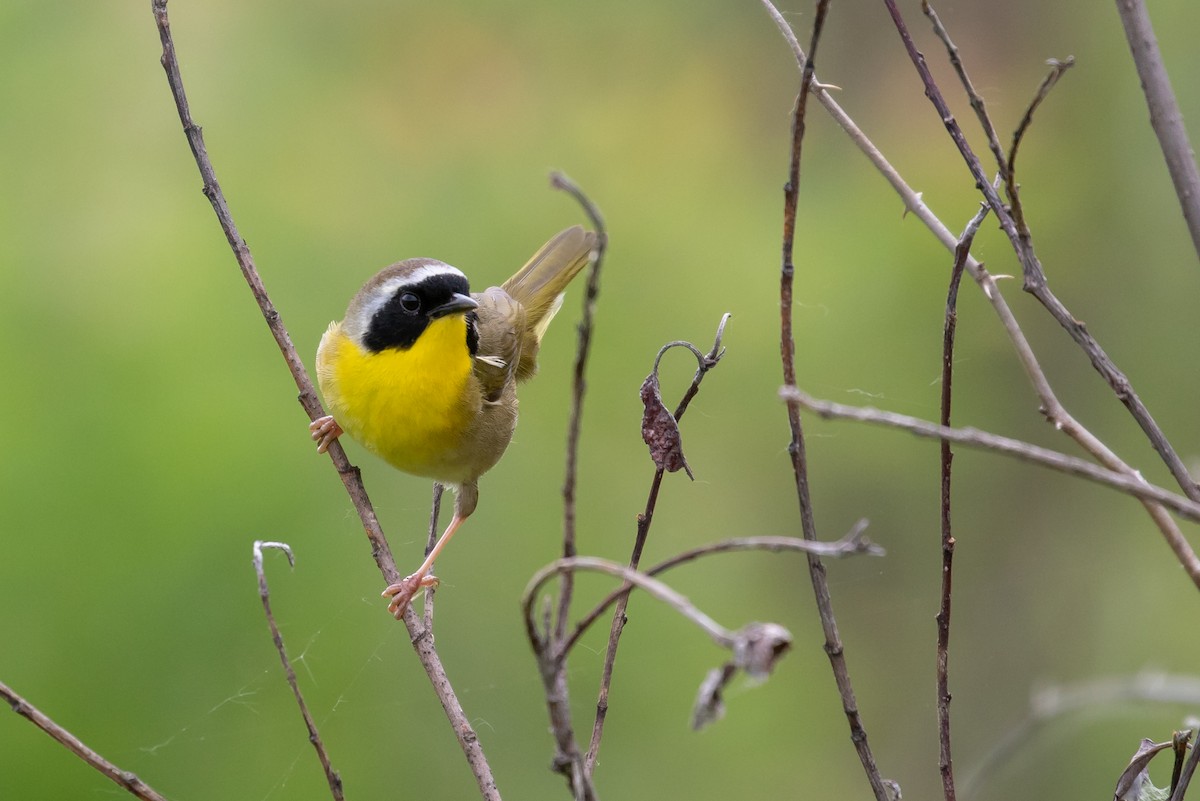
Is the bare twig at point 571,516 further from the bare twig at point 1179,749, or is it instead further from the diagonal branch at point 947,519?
the bare twig at point 1179,749

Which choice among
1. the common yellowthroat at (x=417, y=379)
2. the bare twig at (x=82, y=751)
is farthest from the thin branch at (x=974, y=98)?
the common yellowthroat at (x=417, y=379)

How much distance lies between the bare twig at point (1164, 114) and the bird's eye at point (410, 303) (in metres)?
1.46

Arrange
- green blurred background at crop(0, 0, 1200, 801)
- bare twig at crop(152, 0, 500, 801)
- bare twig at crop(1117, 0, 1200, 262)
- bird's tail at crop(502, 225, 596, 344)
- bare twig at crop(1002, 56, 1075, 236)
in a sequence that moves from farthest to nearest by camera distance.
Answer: green blurred background at crop(0, 0, 1200, 801)
bird's tail at crop(502, 225, 596, 344)
bare twig at crop(152, 0, 500, 801)
bare twig at crop(1002, 56, 1075, 236)
bare twig at crop(1117, 0, 1200, 262)

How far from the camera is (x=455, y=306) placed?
2.08 metres

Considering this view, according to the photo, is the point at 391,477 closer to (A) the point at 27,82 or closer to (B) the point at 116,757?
(B) the point at 116,757

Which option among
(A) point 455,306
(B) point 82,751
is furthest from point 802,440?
(A) point 455,306

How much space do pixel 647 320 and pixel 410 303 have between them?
1.66 metres

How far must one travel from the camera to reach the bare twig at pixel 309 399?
3.73 feet

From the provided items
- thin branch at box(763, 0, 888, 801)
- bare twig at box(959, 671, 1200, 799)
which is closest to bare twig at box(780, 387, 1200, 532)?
bare twig at box(959, 671, 1200, 799)

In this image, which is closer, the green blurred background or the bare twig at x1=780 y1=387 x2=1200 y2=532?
the bare twig at x1=780 y1=387 x2=1200 y2=532

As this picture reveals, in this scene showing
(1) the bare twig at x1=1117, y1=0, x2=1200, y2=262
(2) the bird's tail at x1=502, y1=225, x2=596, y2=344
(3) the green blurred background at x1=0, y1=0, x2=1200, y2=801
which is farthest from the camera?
(3) the green blurred background at x1=0, y1=0, x2=1200, y2=801

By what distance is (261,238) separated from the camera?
11.5 feet

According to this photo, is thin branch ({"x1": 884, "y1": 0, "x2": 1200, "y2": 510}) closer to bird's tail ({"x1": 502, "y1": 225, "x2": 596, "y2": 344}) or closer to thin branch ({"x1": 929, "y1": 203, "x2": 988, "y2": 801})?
thin branch ({"x1": 929, "y1": 203, "x2": 988, "y2": 801})

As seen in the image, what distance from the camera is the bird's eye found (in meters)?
2.11
